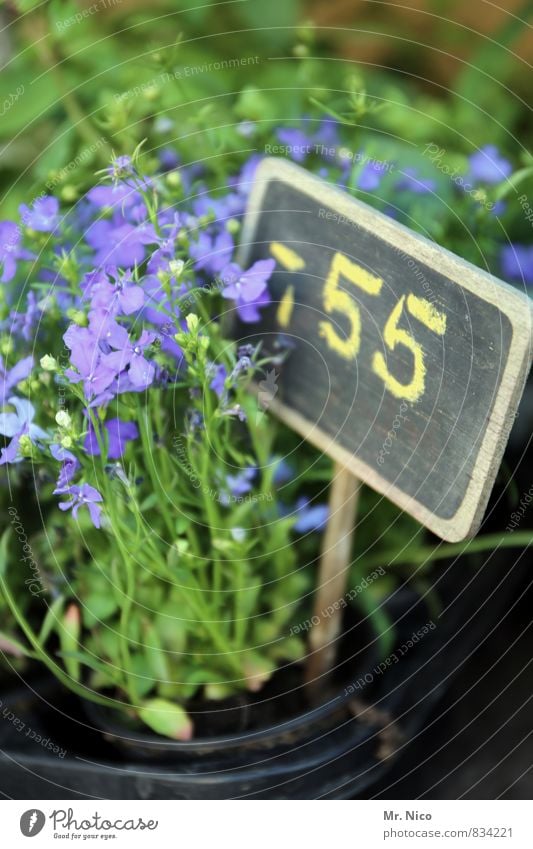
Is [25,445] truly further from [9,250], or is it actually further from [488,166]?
[488,166]

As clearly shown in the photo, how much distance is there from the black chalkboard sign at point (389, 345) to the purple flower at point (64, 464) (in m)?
0.14

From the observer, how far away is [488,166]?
60 centimetres

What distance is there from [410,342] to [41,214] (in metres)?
0.21

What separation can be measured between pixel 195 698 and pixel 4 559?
0.48 ft

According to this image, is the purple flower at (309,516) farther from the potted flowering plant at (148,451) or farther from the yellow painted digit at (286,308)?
the yellow painted digit at (286,308)

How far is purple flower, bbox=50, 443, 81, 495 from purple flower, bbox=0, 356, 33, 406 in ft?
0.15

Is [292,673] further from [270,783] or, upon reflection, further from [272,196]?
[272,196]

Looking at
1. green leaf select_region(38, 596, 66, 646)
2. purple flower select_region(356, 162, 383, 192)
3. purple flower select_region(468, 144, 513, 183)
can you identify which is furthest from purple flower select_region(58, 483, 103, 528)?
purple flower select_region(468, 144, 513, 183)

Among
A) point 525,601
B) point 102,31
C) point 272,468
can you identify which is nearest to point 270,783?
point 272,468

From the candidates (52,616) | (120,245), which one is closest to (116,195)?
(120,245)

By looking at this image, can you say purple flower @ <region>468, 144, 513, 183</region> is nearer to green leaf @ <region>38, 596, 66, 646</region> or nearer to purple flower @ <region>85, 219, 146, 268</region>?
purple flower @ <region>85, 219, 146, 268</region>

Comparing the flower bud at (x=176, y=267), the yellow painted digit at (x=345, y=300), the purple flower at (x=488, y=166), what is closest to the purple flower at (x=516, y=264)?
the purple flower at (x=488, y=166)

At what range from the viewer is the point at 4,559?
496 mm

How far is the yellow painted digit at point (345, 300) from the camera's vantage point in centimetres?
45
